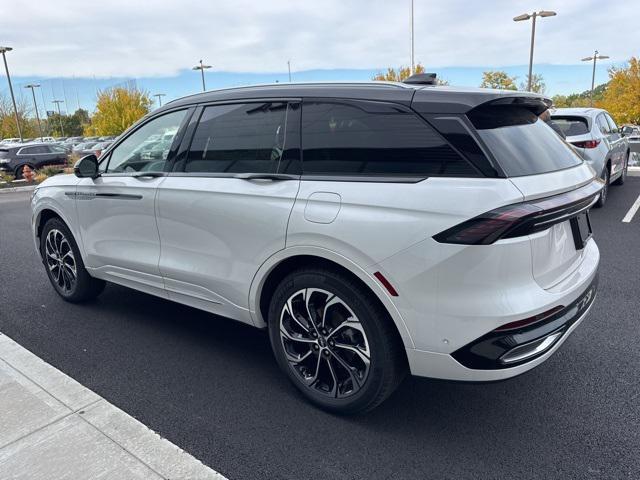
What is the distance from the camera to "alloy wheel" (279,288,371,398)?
2.64 metres

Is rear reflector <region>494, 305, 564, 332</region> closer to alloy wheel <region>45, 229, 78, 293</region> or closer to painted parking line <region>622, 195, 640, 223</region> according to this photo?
alloy wheel <region>45, 229, 78, 293</region>

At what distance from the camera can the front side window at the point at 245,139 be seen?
294cm

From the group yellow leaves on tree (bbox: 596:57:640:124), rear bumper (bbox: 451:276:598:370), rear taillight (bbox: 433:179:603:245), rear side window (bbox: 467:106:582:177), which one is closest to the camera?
rear taillight (bbox: 433:179:603:245)

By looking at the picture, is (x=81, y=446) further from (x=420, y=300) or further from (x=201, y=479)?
(x=420, y=300)

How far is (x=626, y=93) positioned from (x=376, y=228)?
4067 centimetres

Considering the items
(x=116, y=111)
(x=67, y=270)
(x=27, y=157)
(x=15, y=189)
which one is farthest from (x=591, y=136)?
(x=116, y=111)

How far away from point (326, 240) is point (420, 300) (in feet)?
1.84

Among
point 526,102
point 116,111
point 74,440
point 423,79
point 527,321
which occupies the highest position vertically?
point 116,111

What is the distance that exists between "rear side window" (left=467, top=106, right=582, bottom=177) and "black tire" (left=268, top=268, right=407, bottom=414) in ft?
3.06

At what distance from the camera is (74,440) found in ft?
8.52

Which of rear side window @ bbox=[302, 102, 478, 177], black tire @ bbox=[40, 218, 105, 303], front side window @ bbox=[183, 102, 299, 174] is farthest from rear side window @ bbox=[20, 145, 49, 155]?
rear side window @ bbox=[302, 102, 478, 177]

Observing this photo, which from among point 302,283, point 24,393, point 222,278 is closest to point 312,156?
point 302,283

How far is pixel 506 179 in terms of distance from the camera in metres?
2.24

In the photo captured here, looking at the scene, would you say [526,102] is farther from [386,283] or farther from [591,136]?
[591,136]
